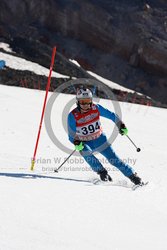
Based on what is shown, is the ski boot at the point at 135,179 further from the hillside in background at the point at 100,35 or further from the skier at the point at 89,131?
the hillside in background at the point at 100,35

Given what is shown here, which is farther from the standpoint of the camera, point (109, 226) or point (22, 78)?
point (22, 78)

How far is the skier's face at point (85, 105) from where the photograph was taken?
7550 mm

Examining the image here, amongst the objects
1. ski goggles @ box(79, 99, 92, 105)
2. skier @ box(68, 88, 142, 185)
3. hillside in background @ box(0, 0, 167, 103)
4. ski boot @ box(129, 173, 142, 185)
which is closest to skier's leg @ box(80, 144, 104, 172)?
skier @ box(68, 88, 142, 185)

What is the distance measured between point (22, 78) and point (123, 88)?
11343 mm

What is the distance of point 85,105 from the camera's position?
762cm

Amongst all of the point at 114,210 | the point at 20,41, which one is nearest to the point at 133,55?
the point at 20,41

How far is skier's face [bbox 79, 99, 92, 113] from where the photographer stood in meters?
7.55

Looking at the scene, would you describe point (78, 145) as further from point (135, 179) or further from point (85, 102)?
point (135, 179)

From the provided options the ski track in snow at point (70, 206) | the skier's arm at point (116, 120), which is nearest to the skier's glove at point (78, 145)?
the ski track in snow at point (70, 206)

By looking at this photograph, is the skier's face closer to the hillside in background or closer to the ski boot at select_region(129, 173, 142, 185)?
the ski boot at select_region(129, 173, 142, 185)

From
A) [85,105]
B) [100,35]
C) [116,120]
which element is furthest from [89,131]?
[100,35]

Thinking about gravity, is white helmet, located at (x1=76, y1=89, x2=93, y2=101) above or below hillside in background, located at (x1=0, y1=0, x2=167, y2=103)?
below

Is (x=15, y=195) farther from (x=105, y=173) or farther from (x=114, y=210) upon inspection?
(x=105, y=173)

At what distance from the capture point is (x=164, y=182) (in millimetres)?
8516
